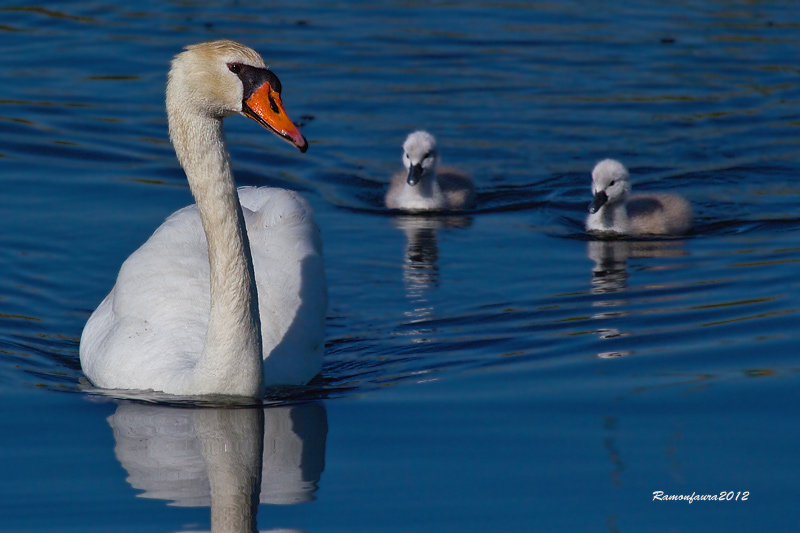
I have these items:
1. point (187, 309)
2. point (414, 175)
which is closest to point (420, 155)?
point (414, 175)

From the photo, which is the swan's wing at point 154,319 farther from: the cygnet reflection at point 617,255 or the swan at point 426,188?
the swan at point 426,188

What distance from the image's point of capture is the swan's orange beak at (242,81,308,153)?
6.05 meters

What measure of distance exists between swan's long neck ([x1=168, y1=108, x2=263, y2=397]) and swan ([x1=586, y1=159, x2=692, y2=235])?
15.4ft

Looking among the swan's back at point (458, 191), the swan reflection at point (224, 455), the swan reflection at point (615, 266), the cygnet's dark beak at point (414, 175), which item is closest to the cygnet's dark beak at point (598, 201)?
the swan reflection at point (615, 266)

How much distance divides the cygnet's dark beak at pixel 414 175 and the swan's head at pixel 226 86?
15.7 ft

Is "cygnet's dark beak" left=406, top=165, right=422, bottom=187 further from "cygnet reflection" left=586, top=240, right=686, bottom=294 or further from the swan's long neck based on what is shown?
the swan's long neck

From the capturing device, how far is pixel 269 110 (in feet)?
20.0

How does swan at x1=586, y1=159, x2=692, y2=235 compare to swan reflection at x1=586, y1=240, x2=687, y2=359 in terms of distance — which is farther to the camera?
swan at x1=586, y1=159, x2=692, y2=235

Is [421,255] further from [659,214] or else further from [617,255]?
[659,214]

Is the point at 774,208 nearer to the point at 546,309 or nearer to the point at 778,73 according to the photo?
the point at 546,309

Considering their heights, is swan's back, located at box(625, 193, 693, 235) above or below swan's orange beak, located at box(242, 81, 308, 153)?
below

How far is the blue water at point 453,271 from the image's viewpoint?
5.70m

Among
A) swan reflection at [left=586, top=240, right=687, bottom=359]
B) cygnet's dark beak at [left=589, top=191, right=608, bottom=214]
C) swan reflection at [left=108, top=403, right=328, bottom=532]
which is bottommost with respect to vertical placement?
swan reflection at [left=108, top=403, right=328, bottom=532]

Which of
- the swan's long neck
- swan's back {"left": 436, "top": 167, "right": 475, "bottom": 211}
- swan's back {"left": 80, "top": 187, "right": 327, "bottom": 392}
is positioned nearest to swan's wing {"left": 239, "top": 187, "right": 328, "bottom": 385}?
swan's back {"left": 80, "top": 187, "right": 327, "bottom": 392}
